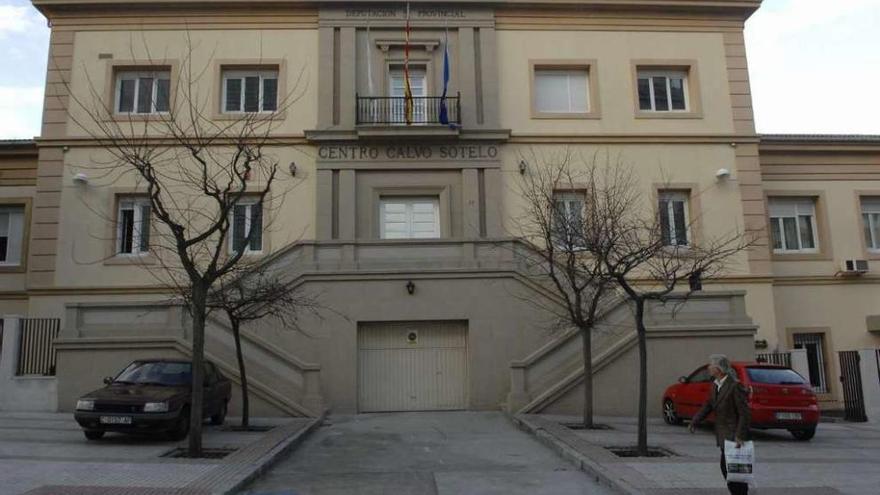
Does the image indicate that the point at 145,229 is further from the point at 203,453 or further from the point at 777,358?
the point at 777,358

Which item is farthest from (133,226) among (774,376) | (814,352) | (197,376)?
(814,352)

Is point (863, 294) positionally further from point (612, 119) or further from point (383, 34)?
point (383, 34)

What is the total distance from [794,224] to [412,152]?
12639 mm

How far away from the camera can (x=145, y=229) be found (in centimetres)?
2056

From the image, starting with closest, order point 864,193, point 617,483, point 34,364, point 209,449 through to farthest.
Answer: point 617,483, point 209,449, point 34,364, point 864,193

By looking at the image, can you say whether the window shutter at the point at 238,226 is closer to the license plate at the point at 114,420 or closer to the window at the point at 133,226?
the window at the point at 133,226

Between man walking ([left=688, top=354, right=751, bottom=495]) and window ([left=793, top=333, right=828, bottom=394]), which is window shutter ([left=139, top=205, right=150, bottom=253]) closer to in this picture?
man walking ([left=688, top=354, right=751, bottom=495])

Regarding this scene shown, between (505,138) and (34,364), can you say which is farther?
(505,138)

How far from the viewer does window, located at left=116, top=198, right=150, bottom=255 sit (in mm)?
20297

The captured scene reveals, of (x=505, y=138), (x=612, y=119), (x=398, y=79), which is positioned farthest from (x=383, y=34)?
(x=612, y=119)

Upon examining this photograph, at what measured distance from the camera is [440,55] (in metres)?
21.6

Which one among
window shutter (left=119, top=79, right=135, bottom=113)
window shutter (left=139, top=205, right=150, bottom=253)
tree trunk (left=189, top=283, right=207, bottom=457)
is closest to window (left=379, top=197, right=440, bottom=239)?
window shutter (left=139, top=205, right=150, bottom=253)

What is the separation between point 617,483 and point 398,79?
15.3 metres

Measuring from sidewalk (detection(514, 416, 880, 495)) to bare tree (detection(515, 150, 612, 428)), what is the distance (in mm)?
1895
